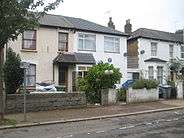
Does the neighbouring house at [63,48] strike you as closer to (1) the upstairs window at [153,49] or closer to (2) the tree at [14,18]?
(1) the upstairs window at [153,49]

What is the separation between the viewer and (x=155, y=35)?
128 ft

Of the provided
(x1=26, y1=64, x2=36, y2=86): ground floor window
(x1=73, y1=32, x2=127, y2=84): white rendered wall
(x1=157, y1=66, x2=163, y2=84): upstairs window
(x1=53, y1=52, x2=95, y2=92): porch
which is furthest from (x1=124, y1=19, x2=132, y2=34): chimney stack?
(x1=26, y1=64, x2=36, y2=86): ground floor window

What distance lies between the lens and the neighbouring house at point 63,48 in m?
29.0

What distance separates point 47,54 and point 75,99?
8.82 metres

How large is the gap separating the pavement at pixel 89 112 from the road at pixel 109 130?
1305 mm

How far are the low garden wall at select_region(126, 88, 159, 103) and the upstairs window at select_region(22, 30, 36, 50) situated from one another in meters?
8.97

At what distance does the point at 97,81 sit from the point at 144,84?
3912 millimetres

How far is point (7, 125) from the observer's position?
15.6 metres

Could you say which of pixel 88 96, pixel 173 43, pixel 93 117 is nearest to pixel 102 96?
pixel 88 96

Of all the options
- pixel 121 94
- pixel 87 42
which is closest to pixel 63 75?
pixel 87 42

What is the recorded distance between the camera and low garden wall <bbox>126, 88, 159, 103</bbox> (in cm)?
2436

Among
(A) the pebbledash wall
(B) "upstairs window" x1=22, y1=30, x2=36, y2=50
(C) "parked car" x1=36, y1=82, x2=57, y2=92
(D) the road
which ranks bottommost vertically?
(D) the road

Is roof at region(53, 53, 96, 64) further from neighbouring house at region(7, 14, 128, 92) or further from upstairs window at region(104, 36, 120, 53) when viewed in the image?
upstairs window at region(104, 36, 120, 53)

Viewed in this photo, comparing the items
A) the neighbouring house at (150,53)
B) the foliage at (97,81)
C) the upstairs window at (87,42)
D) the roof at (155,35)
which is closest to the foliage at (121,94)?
the foliage at (97,81)
